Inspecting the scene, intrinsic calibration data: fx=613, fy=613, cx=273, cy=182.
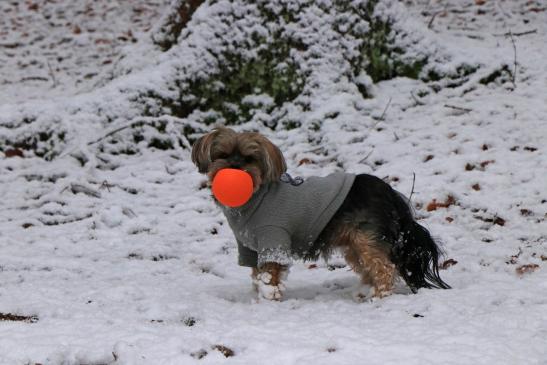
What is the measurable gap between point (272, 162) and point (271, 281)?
2.77 ft

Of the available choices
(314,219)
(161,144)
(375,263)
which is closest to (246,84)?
(161,144)

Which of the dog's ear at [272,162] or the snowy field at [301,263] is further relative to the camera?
the dog's ear at [272,162]

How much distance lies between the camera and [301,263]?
17.3 feet

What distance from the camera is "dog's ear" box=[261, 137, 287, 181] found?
420 centimetres

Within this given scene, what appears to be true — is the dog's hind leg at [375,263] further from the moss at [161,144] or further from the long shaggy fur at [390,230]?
the moss at [161,144]

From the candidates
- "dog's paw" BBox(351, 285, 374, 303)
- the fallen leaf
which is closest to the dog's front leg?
"dog's paw" BBox(351, 285, 374, 303)

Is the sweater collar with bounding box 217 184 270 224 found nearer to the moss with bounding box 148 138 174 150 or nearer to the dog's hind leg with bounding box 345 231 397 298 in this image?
the dog's hind leg with bounding box 345 231 397 298

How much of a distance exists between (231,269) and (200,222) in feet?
3.22

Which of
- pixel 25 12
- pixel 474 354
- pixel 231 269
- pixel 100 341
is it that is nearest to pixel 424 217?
pixel 231 269

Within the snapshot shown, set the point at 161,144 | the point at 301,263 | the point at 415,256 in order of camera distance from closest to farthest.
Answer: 1. the point at 415,256
2. the point at 301,263
3. the point at 161,144

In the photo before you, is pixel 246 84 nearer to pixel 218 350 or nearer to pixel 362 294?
pixel 362 294

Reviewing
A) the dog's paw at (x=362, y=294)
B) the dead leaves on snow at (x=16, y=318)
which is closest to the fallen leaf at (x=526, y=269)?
the dog's paw at (x=362, y=294)

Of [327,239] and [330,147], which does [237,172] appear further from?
[330,147]

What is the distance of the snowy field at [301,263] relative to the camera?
326cm
